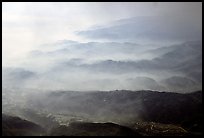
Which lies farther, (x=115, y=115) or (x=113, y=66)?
(x=115, y=115)

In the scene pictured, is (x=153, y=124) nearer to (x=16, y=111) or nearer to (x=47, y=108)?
(x=47, y=108)

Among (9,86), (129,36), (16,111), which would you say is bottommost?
(16,111)

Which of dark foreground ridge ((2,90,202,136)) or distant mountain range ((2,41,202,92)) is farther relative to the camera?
distant mountain range ((2,41,202,92))

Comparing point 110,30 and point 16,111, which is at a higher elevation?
point 110,30

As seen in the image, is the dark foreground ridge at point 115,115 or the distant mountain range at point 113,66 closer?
the dark foreground ridge at point 115,115

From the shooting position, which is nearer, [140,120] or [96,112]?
[140,120]

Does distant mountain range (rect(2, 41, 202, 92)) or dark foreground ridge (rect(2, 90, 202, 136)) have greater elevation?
distant mountain range (rect(2, 41, 202, 92))

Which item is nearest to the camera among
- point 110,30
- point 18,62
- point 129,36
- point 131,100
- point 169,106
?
point 110,30

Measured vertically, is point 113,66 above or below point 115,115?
above

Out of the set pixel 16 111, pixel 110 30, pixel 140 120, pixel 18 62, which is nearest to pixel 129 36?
pixel 110 30

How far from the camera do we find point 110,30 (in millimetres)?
51562

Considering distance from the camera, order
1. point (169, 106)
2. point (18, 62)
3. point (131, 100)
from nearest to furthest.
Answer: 1. point (18, 62)
2. point (169, 106)
3. point (131, 100)

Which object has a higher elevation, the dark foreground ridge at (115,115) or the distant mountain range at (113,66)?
the distant mountain range at (113,66)

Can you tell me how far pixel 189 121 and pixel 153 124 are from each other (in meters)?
6.06
